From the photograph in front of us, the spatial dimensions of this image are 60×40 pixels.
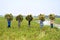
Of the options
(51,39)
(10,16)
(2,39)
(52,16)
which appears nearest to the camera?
(2,39)

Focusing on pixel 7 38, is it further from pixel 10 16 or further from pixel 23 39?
pixel 10 16

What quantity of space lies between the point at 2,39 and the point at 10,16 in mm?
9004

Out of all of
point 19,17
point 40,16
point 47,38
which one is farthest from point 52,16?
point 47,38

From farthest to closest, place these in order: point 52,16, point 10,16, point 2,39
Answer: point 52,16 → point 10,16 → point 2,39

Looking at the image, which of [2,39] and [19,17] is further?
[19,17]

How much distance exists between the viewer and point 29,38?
1630 cm

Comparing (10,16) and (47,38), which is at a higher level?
(10,16)

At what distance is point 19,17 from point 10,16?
39.6 inches

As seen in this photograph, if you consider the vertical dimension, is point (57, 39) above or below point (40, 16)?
below

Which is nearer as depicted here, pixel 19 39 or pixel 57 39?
pixel 19 39

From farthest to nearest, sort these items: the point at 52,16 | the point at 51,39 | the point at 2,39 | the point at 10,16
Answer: the point at 52,16
the point at 10,16
the point at 51,39
the point at 2,39

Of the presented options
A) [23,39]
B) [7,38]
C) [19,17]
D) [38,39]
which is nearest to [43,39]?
[38,39]

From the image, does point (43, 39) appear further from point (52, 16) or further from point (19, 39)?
point (52, 16)

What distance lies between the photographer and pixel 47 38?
1653cm
